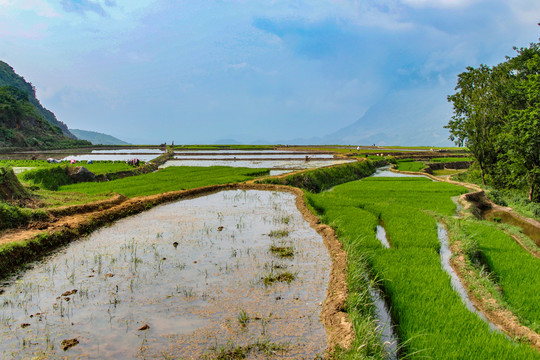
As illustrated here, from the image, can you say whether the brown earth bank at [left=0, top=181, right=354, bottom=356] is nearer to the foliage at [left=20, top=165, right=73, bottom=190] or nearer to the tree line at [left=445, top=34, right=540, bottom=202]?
the foliage at [left=20, top=165, right=73, bottom=190]

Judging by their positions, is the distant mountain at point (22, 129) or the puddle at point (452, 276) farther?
the distant mountain at point (22, 129)

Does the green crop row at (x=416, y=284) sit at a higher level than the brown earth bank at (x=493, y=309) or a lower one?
higher

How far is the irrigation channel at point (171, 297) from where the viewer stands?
3.25 metres

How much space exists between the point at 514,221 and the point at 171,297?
11.7 metres

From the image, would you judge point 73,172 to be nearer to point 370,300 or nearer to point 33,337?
point 33,337

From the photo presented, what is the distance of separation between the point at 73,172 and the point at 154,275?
1181 centimetres

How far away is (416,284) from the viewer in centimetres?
478

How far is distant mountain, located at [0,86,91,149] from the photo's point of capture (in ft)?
135

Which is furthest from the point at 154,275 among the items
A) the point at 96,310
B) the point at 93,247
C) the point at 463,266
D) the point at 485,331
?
the point at 463,266

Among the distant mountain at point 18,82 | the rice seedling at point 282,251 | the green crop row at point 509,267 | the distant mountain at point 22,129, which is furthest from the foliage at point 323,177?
the distant mountain at point 18,82

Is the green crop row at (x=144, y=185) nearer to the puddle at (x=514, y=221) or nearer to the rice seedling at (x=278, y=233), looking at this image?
the rice seedling at (x=278, y=233)

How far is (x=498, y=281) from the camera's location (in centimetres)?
543

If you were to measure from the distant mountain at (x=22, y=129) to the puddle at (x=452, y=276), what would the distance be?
47.5 meters

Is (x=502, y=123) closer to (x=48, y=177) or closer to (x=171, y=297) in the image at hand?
(x=171, y=297)
